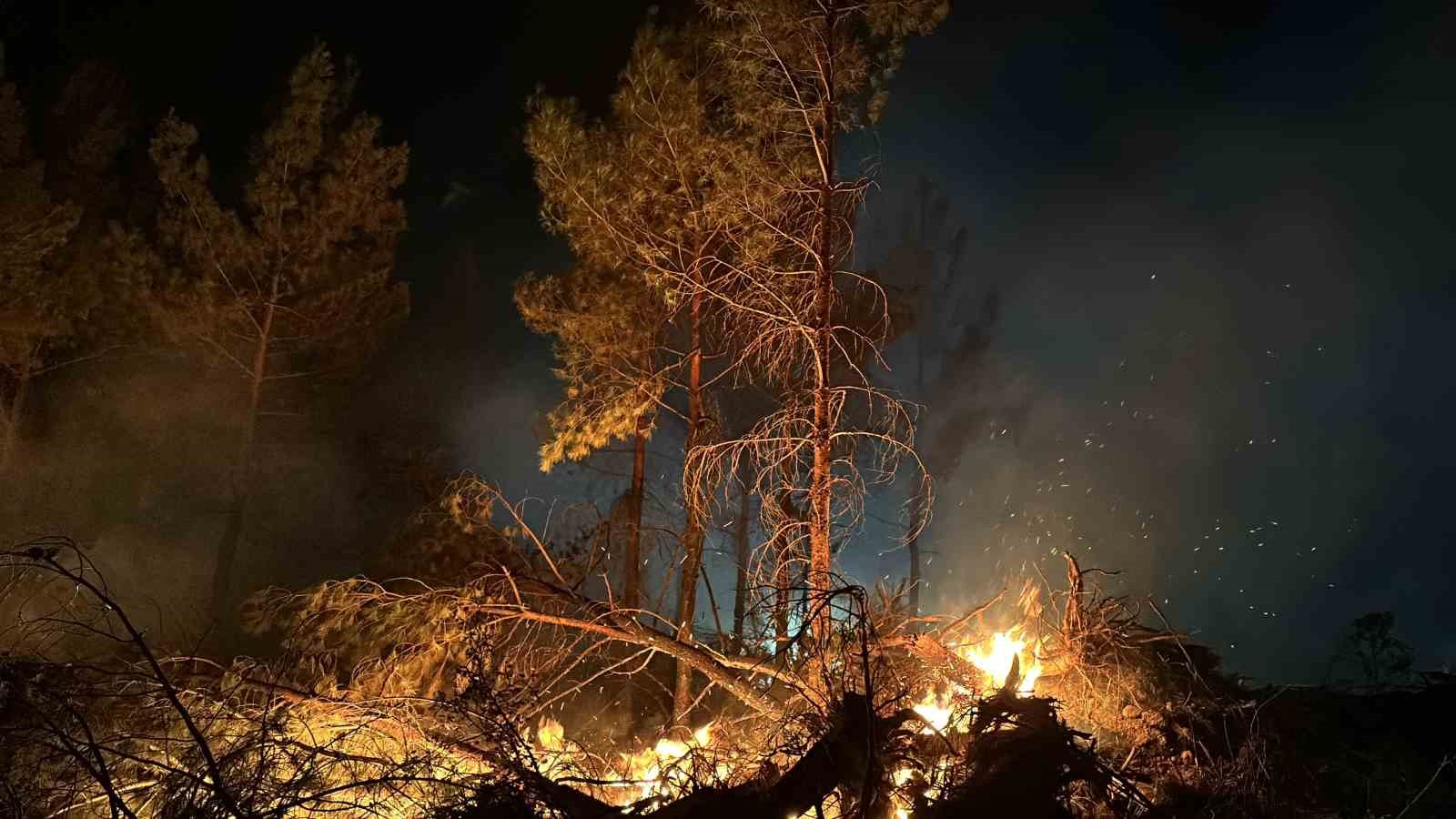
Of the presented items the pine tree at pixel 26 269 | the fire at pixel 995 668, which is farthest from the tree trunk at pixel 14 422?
the fire at pixel 995 668

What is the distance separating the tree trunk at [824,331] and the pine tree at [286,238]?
24.2 feet

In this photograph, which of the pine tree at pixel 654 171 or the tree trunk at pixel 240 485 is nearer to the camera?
the pine tree at pixel 654 171

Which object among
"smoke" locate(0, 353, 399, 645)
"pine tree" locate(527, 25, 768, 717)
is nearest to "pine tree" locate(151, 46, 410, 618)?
"smoke" locate(0, 353, 399, 645)

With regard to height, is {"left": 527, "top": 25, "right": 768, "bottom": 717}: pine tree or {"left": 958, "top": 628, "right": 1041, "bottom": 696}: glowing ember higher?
{"left": 527, "top": 25, "right": 768, "bottom": 717}: pine tree

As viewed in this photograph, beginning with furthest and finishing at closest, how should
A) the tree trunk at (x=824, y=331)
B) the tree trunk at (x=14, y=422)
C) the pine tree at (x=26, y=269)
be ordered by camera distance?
the tree trunk at (x=14, y=422), the pine tree at (x=26, y=269), the tree trunk at (x=824, y=331)

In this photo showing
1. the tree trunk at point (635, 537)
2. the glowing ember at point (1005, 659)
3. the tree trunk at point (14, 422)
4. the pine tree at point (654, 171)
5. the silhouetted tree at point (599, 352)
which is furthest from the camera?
the tree trunk at point (14, 422)

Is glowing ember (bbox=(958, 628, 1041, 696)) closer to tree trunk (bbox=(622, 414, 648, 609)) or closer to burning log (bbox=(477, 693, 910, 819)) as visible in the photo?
burning log (bbox=(477, 693, 910, 819))

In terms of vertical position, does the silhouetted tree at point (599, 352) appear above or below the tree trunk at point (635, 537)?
above

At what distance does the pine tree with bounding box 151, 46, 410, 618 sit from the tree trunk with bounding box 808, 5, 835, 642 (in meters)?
7.38

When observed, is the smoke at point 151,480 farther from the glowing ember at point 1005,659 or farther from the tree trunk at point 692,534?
the glowing ember at point 1005,659

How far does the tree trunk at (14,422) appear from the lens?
42.2ft

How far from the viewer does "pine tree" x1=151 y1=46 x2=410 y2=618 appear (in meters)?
11.4

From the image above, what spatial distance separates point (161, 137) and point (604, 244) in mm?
6461

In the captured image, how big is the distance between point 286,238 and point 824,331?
8.56m
